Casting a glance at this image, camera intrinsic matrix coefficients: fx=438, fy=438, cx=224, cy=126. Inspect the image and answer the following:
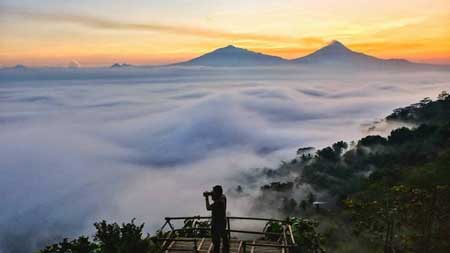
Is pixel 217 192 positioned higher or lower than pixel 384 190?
higher

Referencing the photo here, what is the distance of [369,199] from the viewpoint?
20.7 m

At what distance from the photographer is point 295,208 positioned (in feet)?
141

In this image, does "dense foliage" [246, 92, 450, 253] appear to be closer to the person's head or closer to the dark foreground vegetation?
the dark foreground vegetation

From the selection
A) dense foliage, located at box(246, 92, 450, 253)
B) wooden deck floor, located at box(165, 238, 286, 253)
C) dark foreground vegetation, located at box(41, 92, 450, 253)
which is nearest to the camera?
wooden deck floor, located at box(165, 238, 286, 253)

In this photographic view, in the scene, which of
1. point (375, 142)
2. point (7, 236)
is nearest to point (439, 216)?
point (375, 142)

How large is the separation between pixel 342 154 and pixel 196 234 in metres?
50.9

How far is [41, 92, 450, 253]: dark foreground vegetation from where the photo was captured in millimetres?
11141

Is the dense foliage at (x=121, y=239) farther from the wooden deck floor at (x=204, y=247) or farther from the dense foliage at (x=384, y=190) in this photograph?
the dense foliage at (x=384, y=190)

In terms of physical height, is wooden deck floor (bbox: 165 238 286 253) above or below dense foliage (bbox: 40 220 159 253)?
below

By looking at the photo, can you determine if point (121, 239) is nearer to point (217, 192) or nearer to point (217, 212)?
point (217, 212)

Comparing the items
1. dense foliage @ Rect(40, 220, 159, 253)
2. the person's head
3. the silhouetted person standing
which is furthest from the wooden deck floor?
the person's head

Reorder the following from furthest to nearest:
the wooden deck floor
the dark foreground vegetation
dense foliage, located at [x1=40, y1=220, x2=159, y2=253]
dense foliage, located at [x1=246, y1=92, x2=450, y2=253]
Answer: dense foliage, located at [x1=246, y1=92, x2=450, y2=253] < the dark foreground vegetation < the wooden deck floor < dense foliage, located at [x1=40, y1=220, x2=159, y2=253]

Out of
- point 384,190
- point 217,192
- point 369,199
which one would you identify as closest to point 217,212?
point 217,192

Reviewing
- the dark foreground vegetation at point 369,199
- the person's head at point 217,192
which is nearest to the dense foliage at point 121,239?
the dark foreground vegetation at point 369,199
